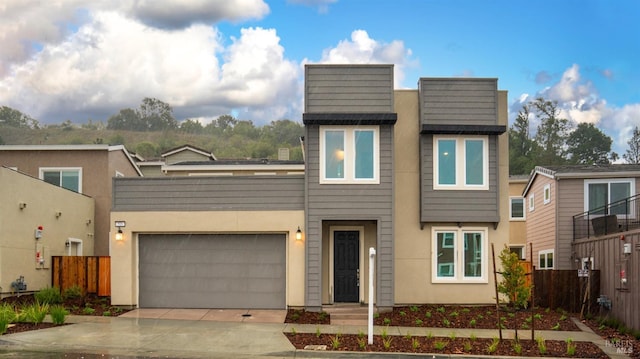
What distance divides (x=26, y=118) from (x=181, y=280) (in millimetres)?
83547

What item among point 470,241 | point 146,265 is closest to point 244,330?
point 146,265

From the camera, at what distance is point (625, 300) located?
16.2 metres

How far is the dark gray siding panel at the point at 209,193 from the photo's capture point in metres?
18.1

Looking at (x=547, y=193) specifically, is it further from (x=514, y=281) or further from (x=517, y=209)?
(x=514, y=281)

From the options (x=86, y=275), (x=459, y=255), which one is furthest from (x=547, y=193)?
(x=86, y=275)

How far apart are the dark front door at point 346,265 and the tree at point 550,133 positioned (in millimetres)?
46847

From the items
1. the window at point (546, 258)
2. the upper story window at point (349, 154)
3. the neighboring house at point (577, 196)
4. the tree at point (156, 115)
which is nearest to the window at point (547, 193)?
the neighboring house at point (577, 196)

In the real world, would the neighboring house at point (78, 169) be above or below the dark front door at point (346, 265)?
above

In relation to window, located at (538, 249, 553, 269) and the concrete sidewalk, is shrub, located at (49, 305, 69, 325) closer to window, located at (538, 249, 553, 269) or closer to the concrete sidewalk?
the concrete sidewalk

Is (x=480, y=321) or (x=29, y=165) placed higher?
(x=29, y=165)

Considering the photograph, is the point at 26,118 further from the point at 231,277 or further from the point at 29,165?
the point at 231,277

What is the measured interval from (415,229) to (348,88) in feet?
14.8

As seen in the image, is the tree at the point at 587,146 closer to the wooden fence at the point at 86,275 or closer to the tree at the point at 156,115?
the wooden fence at the point at 86,275

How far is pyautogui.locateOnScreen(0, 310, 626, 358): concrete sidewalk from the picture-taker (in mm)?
12344
